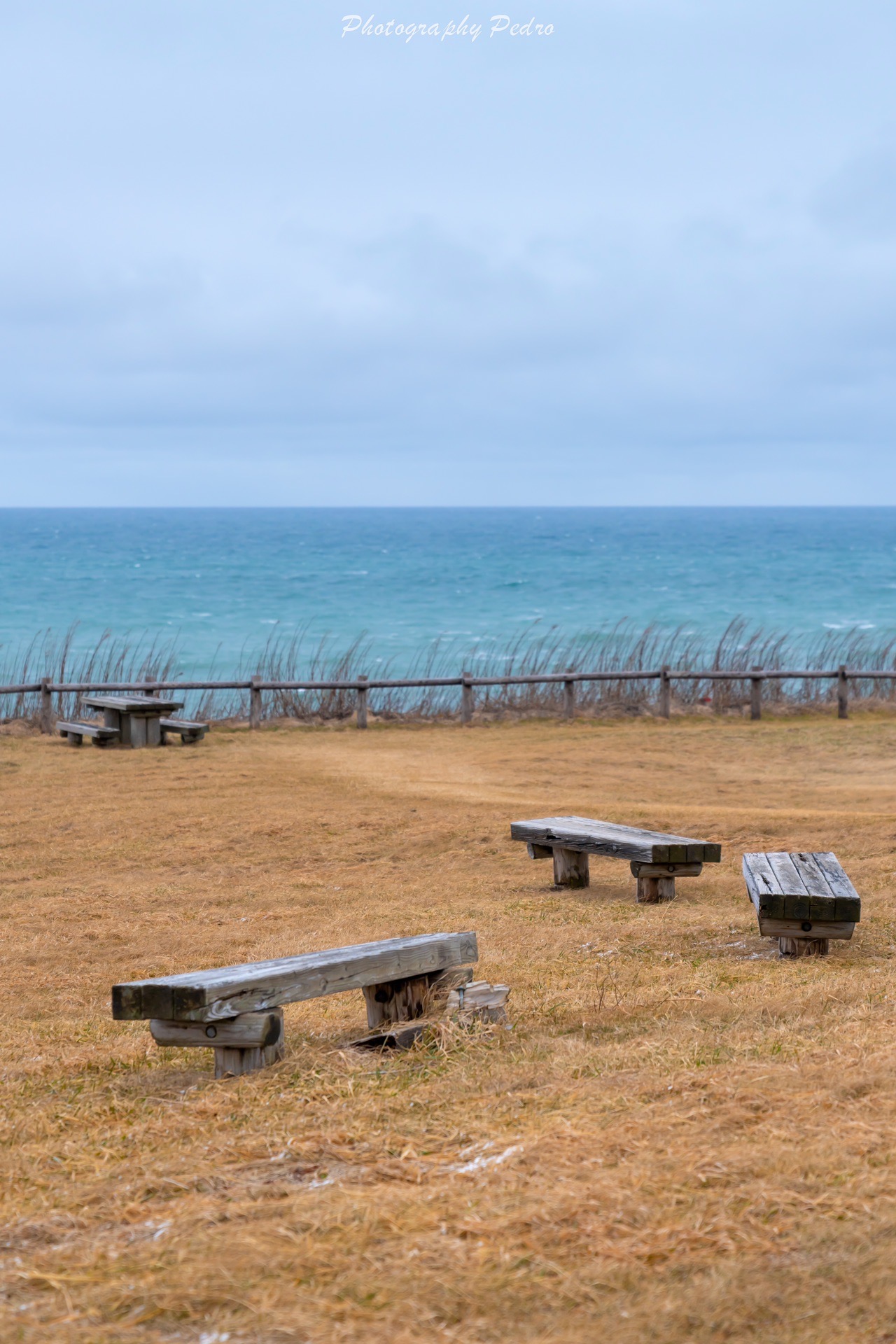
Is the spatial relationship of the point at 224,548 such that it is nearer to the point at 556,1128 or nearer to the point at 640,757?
the point at 640,757

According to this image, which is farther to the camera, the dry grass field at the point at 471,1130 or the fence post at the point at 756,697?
the fence post at the point at 756,697

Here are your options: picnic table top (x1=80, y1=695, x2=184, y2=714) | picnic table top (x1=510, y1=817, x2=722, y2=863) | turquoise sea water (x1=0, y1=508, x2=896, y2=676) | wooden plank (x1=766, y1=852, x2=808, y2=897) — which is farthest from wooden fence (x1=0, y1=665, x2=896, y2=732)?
turquoise sea water (x1=0, y1=508, x2=896, y2=676)

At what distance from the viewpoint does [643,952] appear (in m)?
6.38

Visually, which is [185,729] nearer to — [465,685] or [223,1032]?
[465,685]

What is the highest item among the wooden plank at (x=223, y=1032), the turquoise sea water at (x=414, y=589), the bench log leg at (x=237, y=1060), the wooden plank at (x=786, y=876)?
the turquoise sea water at (x=414, y=589)

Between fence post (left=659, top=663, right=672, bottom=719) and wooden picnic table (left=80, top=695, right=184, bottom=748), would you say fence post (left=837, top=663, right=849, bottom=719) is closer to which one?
fence post (left=659, top=663, right=672, bottom=719)

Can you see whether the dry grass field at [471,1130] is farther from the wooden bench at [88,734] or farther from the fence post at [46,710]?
the fence post at [46,710]

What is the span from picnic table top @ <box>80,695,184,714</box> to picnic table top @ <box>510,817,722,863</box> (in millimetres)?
7601

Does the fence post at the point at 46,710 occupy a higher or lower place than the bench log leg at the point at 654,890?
higher

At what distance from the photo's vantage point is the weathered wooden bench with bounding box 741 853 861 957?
19.4 feet

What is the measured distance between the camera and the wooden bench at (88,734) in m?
14.9

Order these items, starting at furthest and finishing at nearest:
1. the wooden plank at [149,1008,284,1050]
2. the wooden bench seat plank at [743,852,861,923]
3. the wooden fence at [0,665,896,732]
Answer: the wooden fence at [0,665,896,732] → the wooden bench seat plank at [743,852,861,923] → the wooden plank at [149,1008,284,1050]

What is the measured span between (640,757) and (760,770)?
147cm

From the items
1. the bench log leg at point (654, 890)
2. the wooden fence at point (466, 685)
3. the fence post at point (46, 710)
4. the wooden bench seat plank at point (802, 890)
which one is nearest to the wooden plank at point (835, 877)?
the wooden bench seat plank at point (802, 890)
